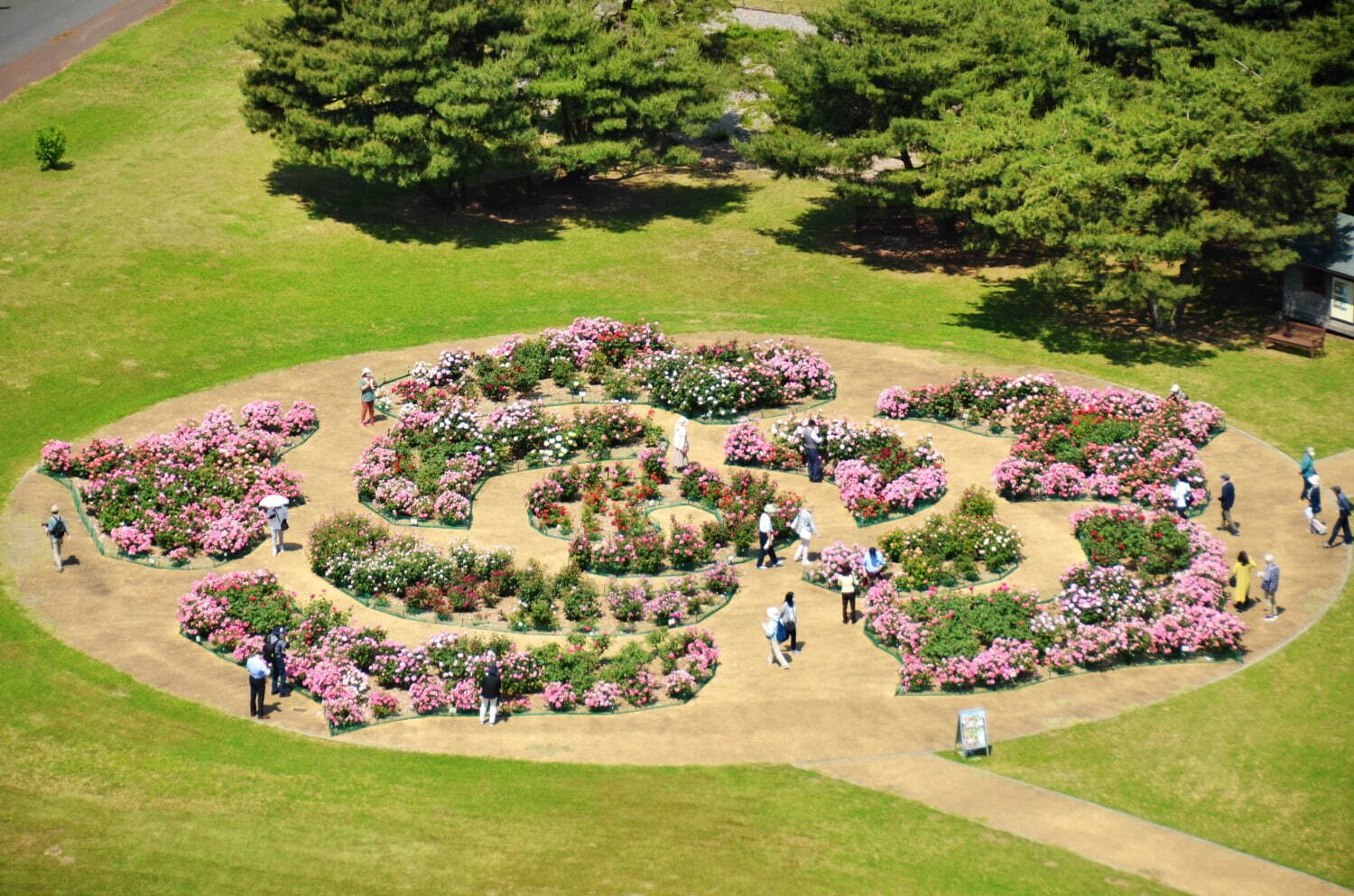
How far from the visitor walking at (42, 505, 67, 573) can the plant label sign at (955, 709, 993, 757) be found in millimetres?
23845

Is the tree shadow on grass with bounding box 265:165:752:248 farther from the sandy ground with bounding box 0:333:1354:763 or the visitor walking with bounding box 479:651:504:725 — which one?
the visitor walking with bounding box 479:651:504:725

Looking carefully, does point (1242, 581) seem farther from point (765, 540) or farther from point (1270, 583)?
point (765, 540)

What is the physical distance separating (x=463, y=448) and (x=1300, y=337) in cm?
3189

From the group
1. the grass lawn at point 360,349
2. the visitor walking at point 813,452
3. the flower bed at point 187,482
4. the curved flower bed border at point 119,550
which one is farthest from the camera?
the visitor walking at point 813,452

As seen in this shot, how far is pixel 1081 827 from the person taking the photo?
26078 mm

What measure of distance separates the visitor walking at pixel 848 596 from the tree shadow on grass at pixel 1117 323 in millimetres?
20995

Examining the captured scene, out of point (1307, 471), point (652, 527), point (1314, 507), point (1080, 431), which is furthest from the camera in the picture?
point (1080, 431)

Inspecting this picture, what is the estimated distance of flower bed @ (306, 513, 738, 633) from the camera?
110 feet

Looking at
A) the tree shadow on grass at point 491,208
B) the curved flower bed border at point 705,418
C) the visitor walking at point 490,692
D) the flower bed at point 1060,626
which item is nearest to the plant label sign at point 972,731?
the flower bed at point 1060,626

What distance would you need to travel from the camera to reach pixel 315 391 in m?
46.8

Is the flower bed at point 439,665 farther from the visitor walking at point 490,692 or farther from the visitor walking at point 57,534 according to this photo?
the visitor walking at point 57,534

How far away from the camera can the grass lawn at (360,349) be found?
81.4 ft

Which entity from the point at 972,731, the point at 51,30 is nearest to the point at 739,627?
the point at 972,731

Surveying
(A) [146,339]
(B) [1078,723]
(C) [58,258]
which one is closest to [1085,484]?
(B) [1078,723]
